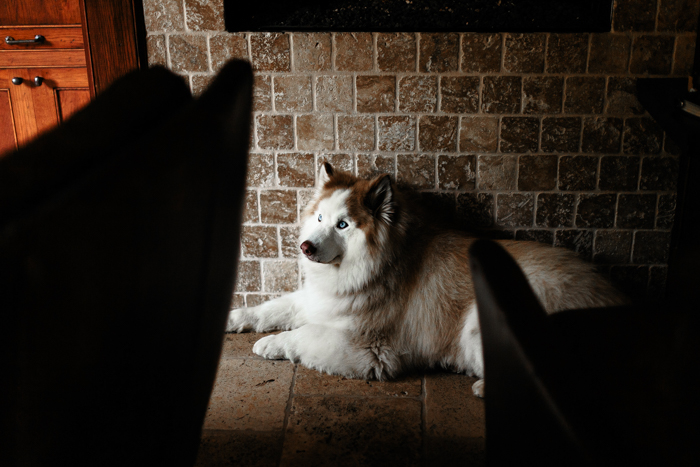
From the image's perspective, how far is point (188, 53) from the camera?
87.7 inches

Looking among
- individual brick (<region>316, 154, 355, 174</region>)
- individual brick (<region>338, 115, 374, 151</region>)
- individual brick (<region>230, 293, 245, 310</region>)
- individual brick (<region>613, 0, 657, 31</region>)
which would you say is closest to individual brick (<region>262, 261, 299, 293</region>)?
individual brick (<region>230, 293, 245, 310</region>)

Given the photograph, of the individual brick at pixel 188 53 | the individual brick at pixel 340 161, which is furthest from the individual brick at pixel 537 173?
the individual brick at pixel 188 53

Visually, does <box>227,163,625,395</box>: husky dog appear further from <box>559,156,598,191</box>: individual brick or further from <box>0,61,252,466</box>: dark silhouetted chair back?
<box>0,61,252,466</box>: dark silhouetted chair back

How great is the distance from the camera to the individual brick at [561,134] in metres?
2.24

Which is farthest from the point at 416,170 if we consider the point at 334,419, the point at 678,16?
the point at 678,16

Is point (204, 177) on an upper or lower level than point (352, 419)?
upper

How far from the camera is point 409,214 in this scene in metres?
2.04

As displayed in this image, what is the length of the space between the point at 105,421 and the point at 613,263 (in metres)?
2.45

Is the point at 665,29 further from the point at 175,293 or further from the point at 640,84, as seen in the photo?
the point at 175,293

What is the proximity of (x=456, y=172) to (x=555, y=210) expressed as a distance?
1.72ft

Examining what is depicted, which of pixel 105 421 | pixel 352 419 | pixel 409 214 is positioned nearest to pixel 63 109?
pixel 409 214

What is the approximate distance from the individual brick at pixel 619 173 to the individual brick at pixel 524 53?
552 mm

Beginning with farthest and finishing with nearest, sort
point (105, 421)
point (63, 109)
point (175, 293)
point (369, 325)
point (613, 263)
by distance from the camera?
point (63, 109), point (613, 263), point (369, 325), point (175, 293), point (105, 421)

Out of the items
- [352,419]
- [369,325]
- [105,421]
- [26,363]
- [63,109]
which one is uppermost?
[63,109]
